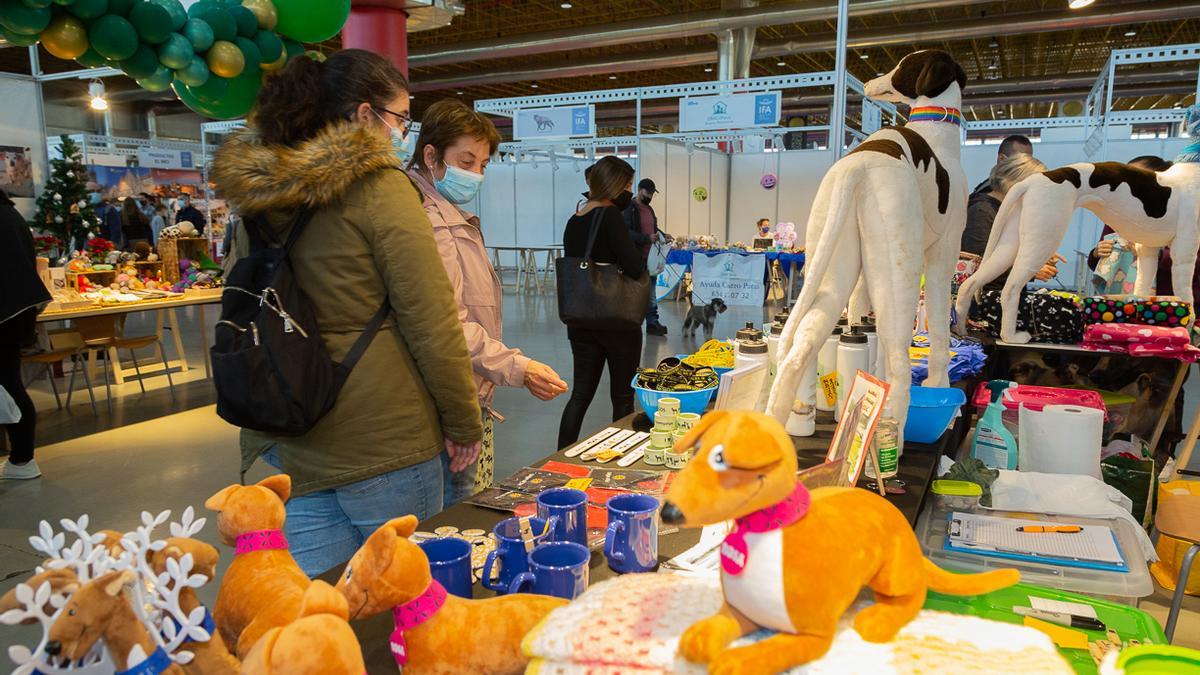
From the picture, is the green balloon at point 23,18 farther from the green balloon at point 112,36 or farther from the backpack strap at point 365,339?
the backpack strap at point 365,339

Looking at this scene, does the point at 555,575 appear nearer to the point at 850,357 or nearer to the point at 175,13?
the point at 850,357

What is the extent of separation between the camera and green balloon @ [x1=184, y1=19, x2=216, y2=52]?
9.38 feet

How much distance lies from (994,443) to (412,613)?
2.02 m

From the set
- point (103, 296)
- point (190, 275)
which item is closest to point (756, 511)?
point (103, 296)

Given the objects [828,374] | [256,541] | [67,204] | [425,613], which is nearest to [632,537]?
[425,613]

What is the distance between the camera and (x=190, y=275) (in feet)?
22.4

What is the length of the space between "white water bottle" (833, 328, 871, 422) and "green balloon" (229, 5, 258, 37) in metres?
2.61

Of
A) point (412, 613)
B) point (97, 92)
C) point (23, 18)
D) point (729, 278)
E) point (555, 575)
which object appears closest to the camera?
point (412, 613)

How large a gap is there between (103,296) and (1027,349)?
5745 mm

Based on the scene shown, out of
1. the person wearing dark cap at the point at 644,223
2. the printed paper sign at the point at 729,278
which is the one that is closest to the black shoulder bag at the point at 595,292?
the person wearing dark cap at the point at 644,223

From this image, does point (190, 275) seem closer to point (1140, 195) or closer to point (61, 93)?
point (1140, 195)

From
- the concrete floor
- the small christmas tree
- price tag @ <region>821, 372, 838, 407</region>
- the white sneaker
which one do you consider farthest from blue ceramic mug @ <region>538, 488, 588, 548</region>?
the small christmas tree

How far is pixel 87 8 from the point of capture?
8.78 feet

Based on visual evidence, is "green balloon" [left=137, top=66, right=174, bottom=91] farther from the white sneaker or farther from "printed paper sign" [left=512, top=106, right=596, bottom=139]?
"printed paper sign" [left=512, top=106, right=596, bottom=139]
